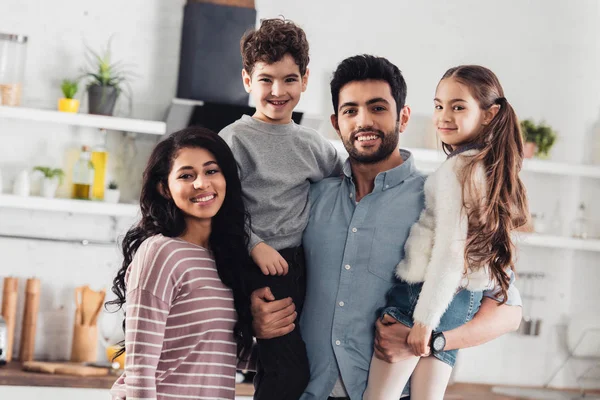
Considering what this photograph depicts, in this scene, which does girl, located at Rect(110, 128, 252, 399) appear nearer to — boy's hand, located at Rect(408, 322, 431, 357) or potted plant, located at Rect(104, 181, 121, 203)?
boy's hand, located at Rect(408, 322, 431, 357)

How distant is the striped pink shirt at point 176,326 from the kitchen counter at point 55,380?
1.77 meters

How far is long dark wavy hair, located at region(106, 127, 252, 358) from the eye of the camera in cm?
191

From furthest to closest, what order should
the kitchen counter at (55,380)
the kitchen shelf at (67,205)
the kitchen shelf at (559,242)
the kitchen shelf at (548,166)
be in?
the kitchen shelf at (559,242)
the kitchen shelf at (548,166)
the kitchen shelf at (67,205)
the kitchen counter at (55,380)

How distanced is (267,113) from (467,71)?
1.64 feet

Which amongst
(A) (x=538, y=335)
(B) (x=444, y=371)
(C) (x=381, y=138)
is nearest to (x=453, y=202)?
(C) (x=381, y=138)

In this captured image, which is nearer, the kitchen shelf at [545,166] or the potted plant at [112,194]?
the potted plant at [112,194]

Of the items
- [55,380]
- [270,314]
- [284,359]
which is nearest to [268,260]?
[270,314]

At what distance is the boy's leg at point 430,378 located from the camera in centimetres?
197

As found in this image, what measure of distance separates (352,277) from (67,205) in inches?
Answer: 85.5

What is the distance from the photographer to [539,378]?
4570 millimetres

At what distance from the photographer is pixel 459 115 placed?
2.03 m

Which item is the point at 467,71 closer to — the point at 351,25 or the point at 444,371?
the point at 444,371

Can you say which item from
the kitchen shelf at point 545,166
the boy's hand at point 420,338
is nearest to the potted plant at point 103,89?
the kitchen shelf at point 545,166

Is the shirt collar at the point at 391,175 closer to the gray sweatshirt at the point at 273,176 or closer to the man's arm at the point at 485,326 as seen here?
the gray sweatshirt at the point at 273,176
